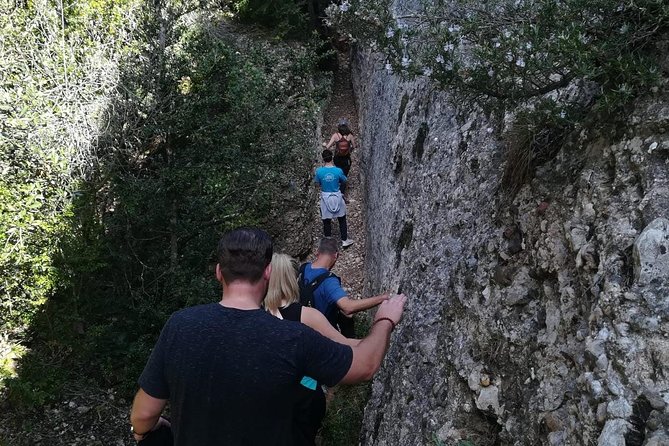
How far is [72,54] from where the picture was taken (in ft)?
22.9

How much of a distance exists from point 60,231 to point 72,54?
8.02ft

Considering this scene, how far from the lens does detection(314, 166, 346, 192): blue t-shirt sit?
31.2 feet

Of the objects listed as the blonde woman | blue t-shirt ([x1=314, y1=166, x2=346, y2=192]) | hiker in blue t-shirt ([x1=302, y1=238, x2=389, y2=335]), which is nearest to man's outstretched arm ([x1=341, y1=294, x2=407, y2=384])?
the blonde woman

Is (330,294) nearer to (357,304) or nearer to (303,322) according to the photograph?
(357,304)

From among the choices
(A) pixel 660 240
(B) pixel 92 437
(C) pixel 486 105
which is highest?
(C) pixel 486 105

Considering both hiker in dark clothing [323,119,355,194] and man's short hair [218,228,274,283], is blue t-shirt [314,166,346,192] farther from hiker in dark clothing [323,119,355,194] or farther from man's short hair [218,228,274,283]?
man's short hair [218,228,274,283]

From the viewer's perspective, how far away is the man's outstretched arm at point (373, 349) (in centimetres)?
244

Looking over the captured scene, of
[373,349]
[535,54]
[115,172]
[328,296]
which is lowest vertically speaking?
[328,296]

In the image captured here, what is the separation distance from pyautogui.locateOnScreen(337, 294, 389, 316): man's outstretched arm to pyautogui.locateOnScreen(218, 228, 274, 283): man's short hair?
6.38 feet

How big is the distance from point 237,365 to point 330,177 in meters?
7.52

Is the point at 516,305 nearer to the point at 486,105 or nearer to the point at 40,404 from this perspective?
the point at 486,105

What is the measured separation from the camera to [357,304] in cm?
439

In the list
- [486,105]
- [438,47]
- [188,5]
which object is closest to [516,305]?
[486,105]

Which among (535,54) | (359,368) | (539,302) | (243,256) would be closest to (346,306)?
(539,302)
